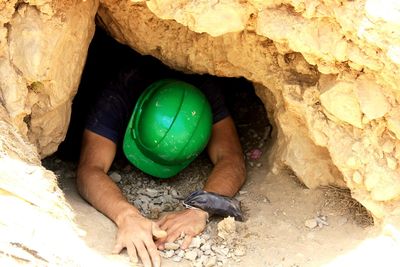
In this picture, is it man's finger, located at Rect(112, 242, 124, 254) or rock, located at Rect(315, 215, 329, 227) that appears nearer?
man's finger, located at Rect(112, 242, 124, 254)

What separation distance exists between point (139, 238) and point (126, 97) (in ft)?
2.87

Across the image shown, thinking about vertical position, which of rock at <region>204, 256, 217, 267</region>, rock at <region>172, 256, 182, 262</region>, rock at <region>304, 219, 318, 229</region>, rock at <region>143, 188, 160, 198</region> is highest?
rock at <region>304, 219, 318, 229</region>

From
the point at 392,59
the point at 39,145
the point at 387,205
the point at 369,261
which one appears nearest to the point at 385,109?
the point at 392,59

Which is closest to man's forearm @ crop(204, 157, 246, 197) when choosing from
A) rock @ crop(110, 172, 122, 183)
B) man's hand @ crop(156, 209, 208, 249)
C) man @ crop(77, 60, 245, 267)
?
man @ crop(77, 60, 245, 267)

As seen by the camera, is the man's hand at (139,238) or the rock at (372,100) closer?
Answer: the rock at (372,100)

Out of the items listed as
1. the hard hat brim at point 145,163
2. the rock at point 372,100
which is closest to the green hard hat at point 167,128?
the hard hat brim at point 145,163

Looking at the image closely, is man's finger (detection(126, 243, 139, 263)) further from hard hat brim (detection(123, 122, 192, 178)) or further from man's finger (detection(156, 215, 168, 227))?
hard hat brim (detection(123, 122, 192, 178))

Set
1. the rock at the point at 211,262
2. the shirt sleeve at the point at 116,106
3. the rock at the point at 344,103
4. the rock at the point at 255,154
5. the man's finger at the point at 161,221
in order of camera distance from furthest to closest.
Result: 1. the rock at the point at 255,154
2. the shirt sleeve at the point at 116,106
3. the man's finger at the point at 161,221
4. the rock at the point at 211,262
5. the rock at the point at 344,103

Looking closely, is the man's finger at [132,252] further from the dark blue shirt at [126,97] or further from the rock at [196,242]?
the dark blue shirt at [126,97]

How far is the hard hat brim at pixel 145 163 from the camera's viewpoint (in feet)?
8.32

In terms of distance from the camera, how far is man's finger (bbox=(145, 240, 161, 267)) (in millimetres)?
1818

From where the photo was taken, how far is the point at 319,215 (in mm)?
2023

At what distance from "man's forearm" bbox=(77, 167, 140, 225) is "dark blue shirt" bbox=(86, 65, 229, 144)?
0.22 m

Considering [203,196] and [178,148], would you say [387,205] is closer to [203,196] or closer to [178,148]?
[203,196]
